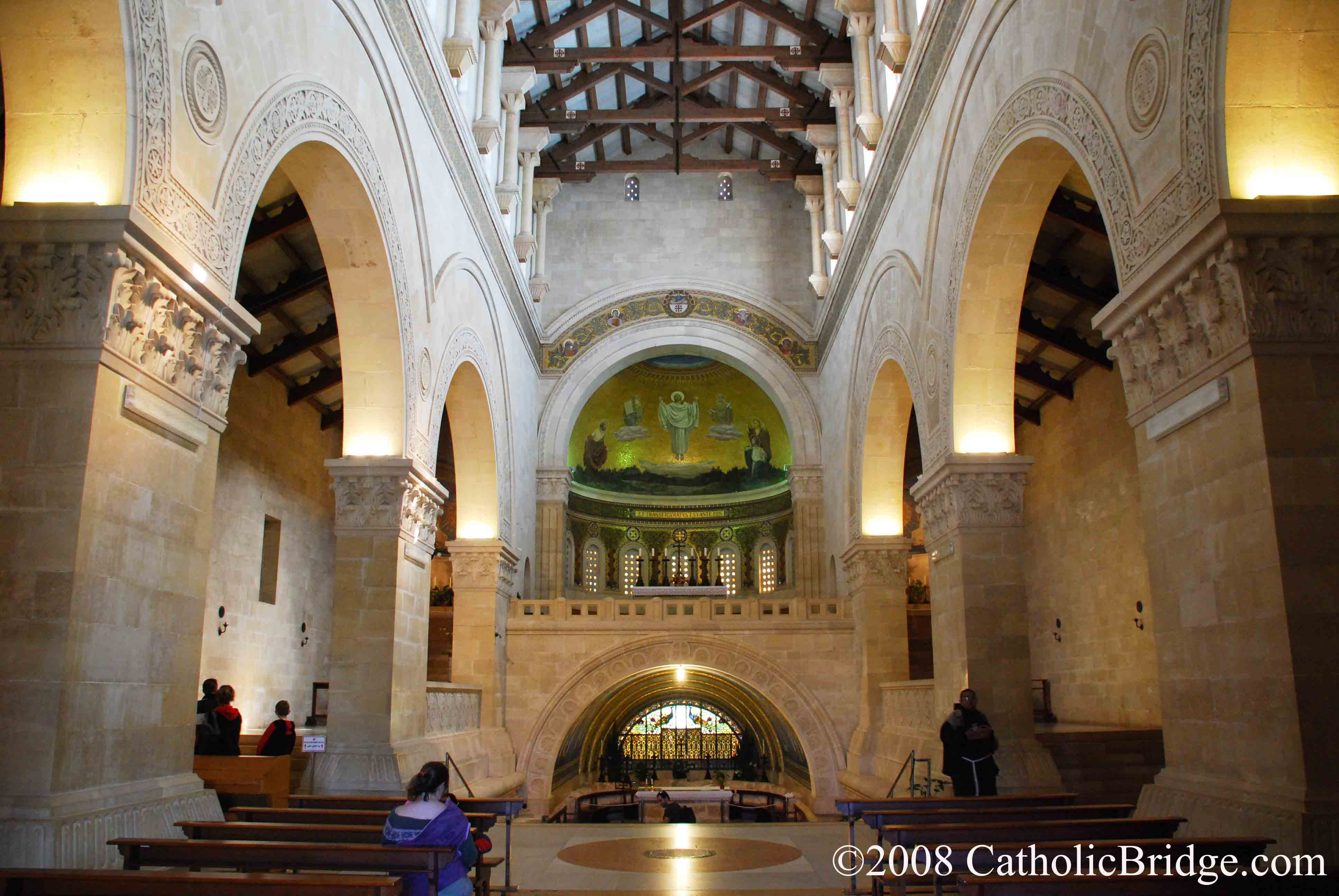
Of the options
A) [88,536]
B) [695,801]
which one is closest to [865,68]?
[88,536]

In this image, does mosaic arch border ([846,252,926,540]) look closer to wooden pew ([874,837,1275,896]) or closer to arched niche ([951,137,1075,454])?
arched niche ([951,137,1075,454])

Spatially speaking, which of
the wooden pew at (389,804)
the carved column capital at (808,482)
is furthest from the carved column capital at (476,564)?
the wooden pew at (389,804)

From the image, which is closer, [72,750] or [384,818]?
[72,750]

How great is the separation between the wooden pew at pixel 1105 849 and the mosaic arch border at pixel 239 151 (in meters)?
5.72

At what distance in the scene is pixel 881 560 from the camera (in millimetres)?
16891

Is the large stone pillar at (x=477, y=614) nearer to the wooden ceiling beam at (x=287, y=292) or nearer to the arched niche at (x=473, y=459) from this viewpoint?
the arched niche at (x=473, y=459)

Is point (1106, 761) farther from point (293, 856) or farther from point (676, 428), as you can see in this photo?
point (676, 428)

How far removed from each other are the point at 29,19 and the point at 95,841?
15.0 ft

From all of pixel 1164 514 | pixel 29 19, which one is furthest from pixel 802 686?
pixel 29 19

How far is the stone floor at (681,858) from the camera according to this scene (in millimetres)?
7465

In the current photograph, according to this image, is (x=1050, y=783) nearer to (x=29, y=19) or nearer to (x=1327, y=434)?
(x=1327, y=434)

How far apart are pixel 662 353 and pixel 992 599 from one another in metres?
13.4

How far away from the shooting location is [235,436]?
16.6 meters

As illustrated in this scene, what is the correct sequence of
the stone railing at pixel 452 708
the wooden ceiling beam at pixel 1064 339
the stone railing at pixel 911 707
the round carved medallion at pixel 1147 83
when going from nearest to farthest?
the round carved medallion at pixel 1147 83 < the stone railing at pixel 911 707 < the stone railing at pixel 452 708 < the wooden ceiling beam at pixel 1064 339
